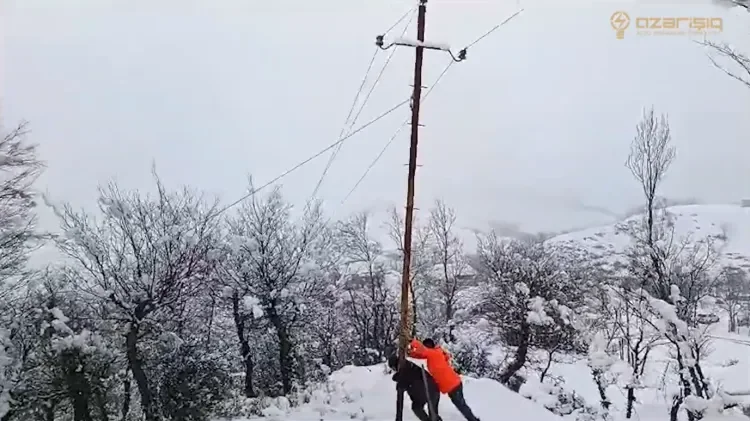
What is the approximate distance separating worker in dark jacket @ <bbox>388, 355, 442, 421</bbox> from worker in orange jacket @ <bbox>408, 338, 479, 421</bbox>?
119 mm

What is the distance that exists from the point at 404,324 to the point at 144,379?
12217 mm

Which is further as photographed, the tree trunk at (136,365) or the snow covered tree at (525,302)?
the snow covered tree at (525,302)

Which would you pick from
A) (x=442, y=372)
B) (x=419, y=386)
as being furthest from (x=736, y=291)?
(x=419, y=386)

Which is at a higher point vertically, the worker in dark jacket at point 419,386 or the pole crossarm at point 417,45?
the pole crossarm at point 417,45

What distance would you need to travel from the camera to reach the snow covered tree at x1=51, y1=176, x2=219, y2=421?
17.5 meters

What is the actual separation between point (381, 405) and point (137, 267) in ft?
38.5

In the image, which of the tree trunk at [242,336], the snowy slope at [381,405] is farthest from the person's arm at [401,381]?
the tree trunk at [242,336]

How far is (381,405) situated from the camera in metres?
9.90

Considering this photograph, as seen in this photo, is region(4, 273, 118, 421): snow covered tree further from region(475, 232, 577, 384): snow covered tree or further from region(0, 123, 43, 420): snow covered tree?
region(475, 232, 577, 384): snow covered tree

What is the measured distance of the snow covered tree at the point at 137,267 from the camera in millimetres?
17453

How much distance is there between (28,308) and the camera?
2011 centimetres

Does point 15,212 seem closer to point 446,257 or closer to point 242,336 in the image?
point 242,336

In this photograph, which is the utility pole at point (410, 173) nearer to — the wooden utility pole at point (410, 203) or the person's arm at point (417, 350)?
the wooden utility pole at point (410, 203)

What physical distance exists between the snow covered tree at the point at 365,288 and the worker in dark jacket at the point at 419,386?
25002 millimetres
